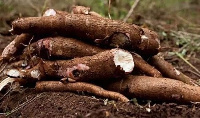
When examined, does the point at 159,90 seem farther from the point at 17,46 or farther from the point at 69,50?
the point at 17,46

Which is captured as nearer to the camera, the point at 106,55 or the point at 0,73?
the point at 106,55

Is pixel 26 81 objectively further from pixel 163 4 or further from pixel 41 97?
pixel 163 4

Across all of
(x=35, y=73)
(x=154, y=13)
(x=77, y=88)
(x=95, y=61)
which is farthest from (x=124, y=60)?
(x=154, y=13)

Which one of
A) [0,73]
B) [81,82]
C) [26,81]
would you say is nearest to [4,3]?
[0,73]

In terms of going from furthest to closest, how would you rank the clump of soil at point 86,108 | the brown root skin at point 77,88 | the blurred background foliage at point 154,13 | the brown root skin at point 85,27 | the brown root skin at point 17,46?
the blurred background foliage at point 154,13
the brown root skin at point 17,46
the brown root skin at point 85,27
the brown root skin at point 77,88
the clump of soil at point 86,108

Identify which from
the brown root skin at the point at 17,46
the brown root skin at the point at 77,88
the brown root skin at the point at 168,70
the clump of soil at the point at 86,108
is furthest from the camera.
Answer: the brown root skin at the point at 17,46

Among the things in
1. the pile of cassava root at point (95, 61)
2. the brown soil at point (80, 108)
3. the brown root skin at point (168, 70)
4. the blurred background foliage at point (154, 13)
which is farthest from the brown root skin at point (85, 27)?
the blurred background foliage at point (154, 13)

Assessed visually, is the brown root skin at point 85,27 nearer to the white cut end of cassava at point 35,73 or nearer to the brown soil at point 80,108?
the white cut end of cassava at point 35,73
